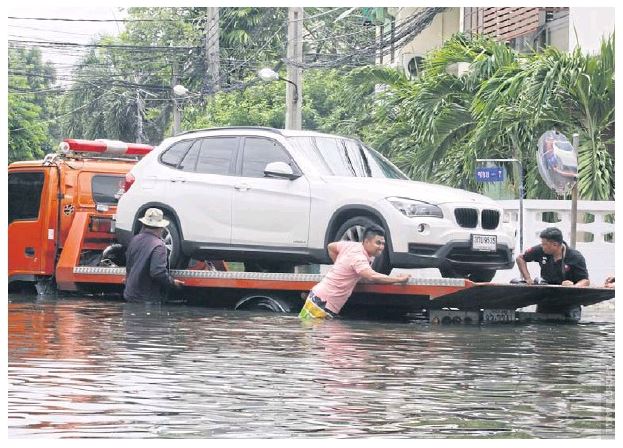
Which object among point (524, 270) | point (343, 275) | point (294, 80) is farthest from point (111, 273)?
point (294, 80)

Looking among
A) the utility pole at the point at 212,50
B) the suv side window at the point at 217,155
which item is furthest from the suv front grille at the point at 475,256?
the utility pole at the point at 212,50

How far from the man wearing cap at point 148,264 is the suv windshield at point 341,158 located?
1710 mm

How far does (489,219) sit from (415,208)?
2.80 ft

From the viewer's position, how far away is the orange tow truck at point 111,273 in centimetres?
1570

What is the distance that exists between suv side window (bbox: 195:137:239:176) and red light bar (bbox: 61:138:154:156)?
3.02 metres

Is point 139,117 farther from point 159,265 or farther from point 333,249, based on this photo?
point 333,249

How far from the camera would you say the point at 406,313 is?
17.3m

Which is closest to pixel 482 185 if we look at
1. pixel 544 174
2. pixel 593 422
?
pixel 544 174

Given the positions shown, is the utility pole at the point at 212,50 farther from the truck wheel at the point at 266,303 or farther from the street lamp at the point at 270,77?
the truck wheel at the point at 266,303

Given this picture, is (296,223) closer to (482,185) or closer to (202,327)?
(202,327)

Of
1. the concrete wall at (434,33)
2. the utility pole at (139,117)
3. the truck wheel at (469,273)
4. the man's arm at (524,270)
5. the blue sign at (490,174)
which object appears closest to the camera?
the truck wheel at (469,273)

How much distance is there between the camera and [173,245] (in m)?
17.4

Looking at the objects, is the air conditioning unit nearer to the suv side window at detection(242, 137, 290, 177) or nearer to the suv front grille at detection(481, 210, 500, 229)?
the suv side window at detection(242, 137, 290, 177)

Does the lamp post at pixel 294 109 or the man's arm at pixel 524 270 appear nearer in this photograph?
the man's arm at pixel 524 270
